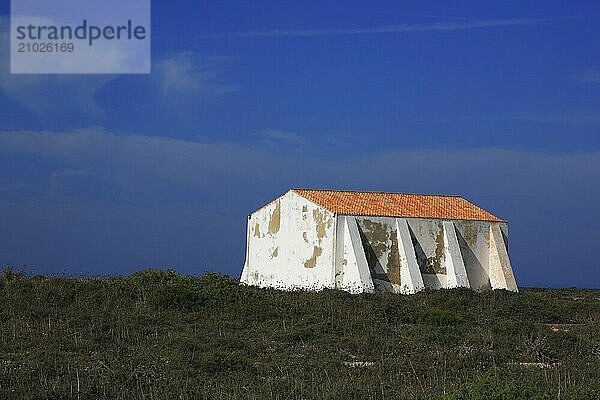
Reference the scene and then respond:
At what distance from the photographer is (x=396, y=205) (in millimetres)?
33312

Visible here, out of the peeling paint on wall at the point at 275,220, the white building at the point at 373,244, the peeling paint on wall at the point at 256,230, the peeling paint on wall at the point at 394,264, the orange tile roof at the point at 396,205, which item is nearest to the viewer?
the white building at the point at 373,244

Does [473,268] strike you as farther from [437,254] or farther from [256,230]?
[256,230]

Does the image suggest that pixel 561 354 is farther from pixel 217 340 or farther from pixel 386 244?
pixel 386 244

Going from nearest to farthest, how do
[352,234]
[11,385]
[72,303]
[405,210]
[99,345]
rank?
[11,385], [99,345], [72,303], [352,234], [405,210]

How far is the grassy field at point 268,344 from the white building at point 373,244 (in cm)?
412

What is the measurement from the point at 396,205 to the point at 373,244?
10.2 feet

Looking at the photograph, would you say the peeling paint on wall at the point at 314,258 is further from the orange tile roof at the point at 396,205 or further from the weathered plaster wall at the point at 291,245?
the orange tile roof at the point at 396,205

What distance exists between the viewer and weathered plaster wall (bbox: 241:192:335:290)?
30.6 metres

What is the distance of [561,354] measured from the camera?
1595 centimetres

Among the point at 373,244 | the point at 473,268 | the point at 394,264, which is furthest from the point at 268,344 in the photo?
the point at 473,268

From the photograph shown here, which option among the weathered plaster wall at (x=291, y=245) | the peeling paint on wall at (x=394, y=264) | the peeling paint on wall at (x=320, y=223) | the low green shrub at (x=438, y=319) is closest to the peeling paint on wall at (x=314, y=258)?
the weathered plaster wall at (x=291, y=245)

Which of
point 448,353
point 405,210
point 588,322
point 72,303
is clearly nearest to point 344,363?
point 448,353

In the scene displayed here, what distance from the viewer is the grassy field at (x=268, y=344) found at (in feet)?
38.4

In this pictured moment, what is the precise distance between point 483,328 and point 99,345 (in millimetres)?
9157
